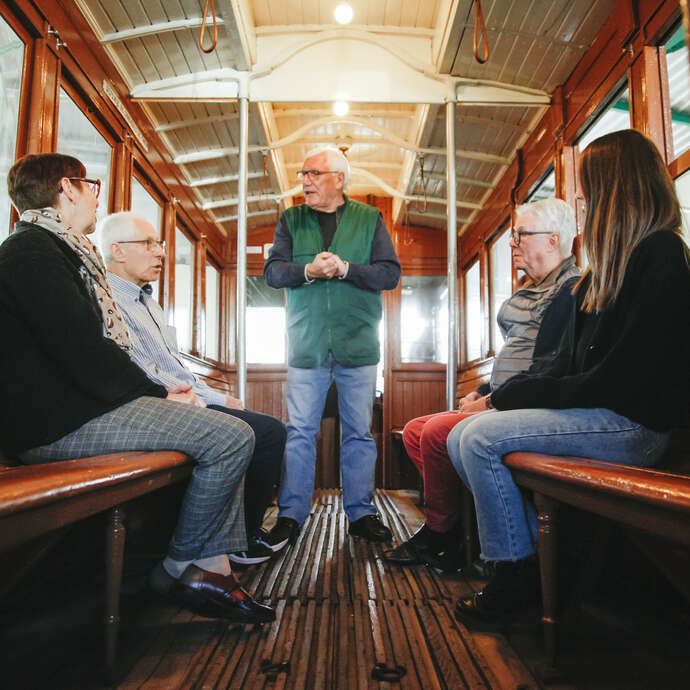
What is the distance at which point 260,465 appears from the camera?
2.14 meters

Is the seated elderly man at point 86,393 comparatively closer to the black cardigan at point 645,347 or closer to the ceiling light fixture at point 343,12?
the black cardigan at point 645,347

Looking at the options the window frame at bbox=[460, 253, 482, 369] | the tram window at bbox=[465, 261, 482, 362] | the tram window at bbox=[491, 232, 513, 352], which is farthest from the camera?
the tram window at bbox=[465, 261, 482, 362]

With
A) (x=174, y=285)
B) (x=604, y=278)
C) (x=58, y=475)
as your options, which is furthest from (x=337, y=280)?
(x=174, y=285)

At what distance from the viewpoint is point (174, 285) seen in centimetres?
436

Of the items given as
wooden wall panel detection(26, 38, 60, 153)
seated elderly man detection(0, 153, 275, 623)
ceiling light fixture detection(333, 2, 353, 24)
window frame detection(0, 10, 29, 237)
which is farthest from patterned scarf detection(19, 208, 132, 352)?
ceiling light fixture detection(333, 2, 353, 24)

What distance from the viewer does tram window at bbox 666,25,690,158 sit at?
2.20 meters

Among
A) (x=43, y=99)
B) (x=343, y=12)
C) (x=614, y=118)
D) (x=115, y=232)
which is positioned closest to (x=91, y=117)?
(x=43, y=99)

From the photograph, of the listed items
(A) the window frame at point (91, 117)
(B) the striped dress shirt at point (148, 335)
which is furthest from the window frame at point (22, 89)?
(B) the striped dress shirt at point (148, 335)

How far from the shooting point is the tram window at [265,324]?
20.0ft

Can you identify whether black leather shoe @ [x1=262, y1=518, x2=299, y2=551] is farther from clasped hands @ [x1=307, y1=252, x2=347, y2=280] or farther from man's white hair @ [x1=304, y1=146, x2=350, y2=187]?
man's white hair @ [x1=304, y1=146, x2=350, y2=187]

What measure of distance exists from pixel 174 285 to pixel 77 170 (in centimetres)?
278

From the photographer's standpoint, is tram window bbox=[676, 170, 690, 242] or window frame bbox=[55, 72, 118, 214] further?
window frame bbox=[55, 72, 118, 214]

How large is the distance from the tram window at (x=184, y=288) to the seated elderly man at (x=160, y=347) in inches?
99.2

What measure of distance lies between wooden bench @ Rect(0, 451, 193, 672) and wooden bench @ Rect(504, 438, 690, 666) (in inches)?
33.1
